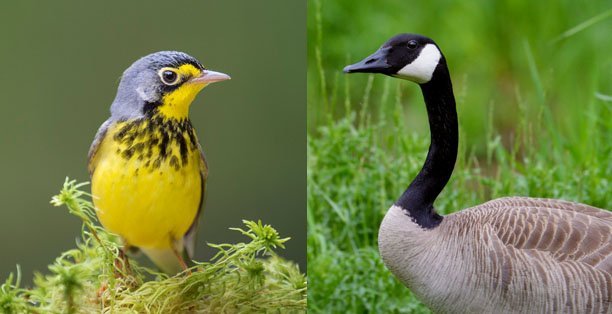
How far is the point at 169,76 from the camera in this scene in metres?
1.66

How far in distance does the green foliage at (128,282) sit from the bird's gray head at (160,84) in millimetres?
189

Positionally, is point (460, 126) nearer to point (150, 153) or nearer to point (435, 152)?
point (435, 152)

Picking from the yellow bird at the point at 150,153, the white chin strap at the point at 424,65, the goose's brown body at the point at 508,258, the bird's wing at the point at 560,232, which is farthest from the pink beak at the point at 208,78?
the bird's wing at the point at 560,232

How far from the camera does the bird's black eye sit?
165 centimetres

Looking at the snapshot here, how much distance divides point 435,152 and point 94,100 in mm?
898

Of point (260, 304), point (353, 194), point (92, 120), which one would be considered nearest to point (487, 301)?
point (260, 304)

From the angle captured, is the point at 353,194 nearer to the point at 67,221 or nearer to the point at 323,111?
the point at 323,111

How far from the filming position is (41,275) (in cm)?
176

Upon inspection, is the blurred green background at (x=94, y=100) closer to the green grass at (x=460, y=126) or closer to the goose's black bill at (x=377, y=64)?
the goose's black bill at (x=377, y=64)

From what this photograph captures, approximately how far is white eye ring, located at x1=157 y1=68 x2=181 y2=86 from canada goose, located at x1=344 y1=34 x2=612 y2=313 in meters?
0.50

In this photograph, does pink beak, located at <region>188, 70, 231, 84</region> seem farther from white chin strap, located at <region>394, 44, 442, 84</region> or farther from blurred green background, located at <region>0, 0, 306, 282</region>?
white chin strap, located at <region>394, 44, 442, 84</region>

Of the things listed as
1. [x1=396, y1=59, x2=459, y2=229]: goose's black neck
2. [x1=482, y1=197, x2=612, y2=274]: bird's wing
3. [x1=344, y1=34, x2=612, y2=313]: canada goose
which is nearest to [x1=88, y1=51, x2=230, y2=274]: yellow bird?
[x1=344, y1=34, x2=612, y2=313]: canada goose

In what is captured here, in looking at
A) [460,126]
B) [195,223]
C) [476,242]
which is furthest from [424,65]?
[195,223]

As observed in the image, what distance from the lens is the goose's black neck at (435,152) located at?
2.15 m
